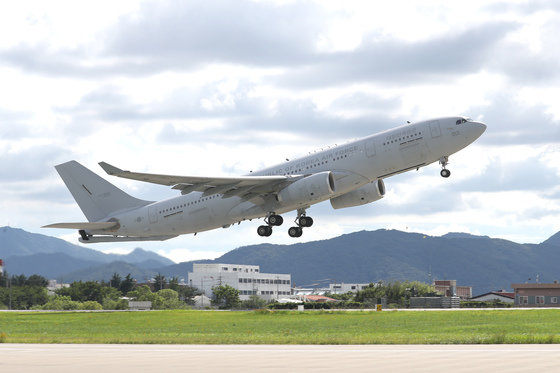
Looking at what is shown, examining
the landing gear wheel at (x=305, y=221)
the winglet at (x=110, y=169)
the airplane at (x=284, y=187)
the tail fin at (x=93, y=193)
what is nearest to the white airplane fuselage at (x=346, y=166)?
the airplane at (x=284, y=187)

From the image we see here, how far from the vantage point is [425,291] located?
152125mm

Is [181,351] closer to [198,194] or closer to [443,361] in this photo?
[443,361]

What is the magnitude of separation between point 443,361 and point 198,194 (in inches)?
1426

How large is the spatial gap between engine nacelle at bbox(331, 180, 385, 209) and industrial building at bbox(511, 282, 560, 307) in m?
102

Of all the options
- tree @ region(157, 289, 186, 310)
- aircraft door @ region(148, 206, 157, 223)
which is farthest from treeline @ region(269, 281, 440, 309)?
aircraft door @ region(148, 206, 157, 223)

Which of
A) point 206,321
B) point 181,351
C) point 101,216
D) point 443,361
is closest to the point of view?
point 443,361

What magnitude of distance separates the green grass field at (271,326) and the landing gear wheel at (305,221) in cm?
862

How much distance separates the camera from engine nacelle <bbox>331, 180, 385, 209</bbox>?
204 ft

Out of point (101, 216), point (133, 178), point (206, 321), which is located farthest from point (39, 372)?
point (206, 321)

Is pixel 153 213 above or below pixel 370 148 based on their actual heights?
below

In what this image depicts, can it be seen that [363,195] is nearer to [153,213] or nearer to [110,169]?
[153,213]

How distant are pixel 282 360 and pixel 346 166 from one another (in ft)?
87.1

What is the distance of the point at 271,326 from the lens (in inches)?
3036

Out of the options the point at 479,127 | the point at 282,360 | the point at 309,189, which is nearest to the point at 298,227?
the point at 309,189
